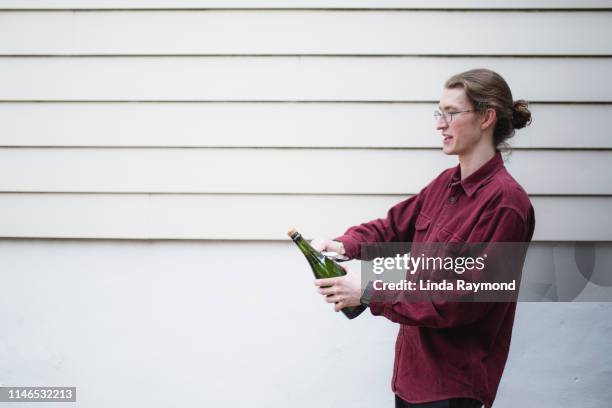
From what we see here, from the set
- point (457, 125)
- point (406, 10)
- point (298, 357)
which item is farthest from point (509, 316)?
point (406, 10)

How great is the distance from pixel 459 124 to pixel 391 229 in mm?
644

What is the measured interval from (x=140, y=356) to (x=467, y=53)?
2.79 m

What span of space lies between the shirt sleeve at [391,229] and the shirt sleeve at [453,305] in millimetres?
505

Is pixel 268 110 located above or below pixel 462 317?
above

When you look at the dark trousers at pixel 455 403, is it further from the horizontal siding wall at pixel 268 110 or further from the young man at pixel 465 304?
the horizontal siding wall at pixel 268 110

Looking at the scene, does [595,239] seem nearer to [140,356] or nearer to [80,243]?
[140,356]

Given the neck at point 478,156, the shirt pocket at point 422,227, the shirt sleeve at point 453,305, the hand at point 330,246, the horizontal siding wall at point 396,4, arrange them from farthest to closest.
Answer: the horizontal siding wall at point 396,4
the hand at point 330,246
the shirt pocket at point 422,227
the neck at point 478,156
the shirt sleeve at point 453,305

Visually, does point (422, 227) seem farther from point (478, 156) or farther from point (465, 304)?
point (465, 304)

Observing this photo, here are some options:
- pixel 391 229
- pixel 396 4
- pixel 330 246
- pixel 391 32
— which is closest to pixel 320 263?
pixel 330 246

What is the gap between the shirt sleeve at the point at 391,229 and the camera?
2479 millimetres

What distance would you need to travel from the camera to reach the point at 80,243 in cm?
332

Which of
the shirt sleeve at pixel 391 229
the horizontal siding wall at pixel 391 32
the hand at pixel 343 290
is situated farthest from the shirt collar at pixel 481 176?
the horizontal siding wall at pixel 391 32

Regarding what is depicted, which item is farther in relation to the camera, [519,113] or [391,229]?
[391,229]

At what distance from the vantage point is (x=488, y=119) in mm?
2125
